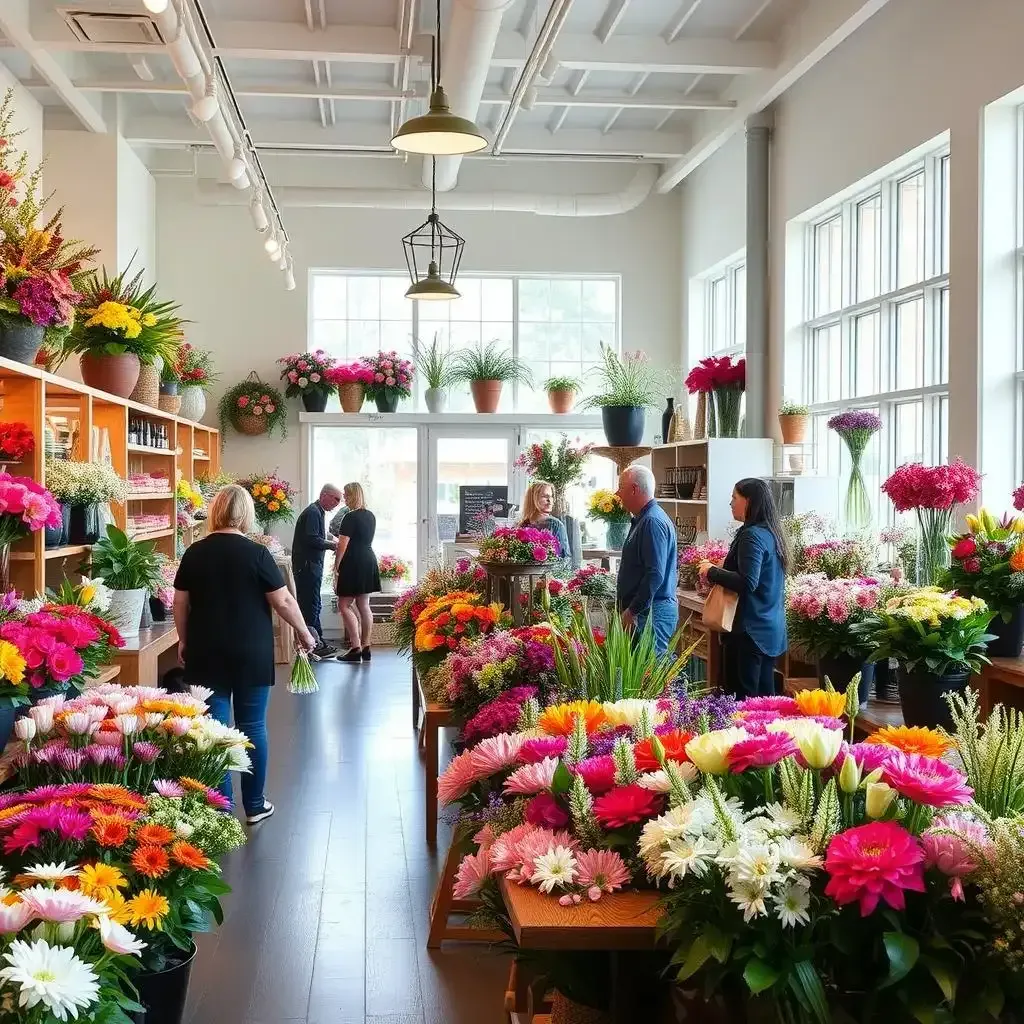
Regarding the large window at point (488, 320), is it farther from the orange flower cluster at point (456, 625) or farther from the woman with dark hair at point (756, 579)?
the orange flower cluster at point (456, 625)

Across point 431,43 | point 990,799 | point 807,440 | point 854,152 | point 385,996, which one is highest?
point 431,43

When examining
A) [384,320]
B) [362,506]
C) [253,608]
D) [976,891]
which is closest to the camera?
[976,891]

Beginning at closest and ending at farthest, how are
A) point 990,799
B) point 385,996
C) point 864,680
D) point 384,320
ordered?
point 990,799 → point 385,996 → point 864,680 → point 384,320

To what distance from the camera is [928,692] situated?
386cm

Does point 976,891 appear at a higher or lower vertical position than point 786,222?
lower

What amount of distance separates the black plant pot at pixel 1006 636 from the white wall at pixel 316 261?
25.6 feet

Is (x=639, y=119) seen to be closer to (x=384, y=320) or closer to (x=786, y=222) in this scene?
(x=786, y=222)

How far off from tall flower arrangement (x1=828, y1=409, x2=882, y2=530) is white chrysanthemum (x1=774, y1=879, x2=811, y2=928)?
5.48 metres

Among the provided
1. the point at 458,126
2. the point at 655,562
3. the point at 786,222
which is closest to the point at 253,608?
the point at 655,562

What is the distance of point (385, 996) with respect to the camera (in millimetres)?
3393

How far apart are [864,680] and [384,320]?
8052 millimetres

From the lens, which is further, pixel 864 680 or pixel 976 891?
pixel 864 680

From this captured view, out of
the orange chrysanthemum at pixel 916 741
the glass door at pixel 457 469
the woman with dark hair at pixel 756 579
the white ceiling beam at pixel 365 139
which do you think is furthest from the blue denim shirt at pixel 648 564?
the glass door at pixel 457 469

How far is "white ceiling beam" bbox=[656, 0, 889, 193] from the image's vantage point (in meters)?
6.61
